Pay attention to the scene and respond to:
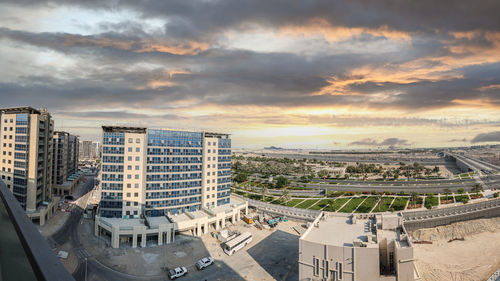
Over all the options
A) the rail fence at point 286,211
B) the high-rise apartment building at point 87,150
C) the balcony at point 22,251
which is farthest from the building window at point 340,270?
the high-rise apartment building at point 87,150

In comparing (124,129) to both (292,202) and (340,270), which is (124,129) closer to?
(292,202)

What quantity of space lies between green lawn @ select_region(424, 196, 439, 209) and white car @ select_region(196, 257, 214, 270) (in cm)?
4064

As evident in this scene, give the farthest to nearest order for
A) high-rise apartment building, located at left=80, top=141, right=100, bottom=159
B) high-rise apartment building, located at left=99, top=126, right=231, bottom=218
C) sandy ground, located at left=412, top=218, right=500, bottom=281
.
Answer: high-rise apartment building, located at left=80, top=141, right=100, bottom=159 < high-rise apartment building, located at left=99, top=126, right=231, bottom=218 < sandy ground, located at left=412, top=218, right=500, bottom=281

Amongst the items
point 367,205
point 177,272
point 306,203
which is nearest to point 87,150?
point 306,203

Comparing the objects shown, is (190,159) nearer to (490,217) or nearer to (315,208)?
(315,208)

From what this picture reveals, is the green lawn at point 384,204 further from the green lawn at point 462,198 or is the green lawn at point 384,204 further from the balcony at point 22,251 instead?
the balcony at point 22,251

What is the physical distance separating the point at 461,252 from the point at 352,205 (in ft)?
63.9

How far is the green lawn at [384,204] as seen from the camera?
5201 cm

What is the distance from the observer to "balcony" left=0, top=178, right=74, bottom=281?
2.70 metres

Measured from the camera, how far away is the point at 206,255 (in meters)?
36.2

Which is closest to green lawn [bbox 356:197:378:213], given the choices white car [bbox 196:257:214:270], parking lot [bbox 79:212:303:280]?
parking lot [bbox 79:212:303:280]

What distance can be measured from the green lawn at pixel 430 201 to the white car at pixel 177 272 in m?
44.1

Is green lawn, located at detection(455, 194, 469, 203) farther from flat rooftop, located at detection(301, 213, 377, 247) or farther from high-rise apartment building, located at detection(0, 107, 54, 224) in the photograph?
high-rise apartment building, located at detection(0, 107, 54, 224)

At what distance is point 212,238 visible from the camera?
4166 cm
